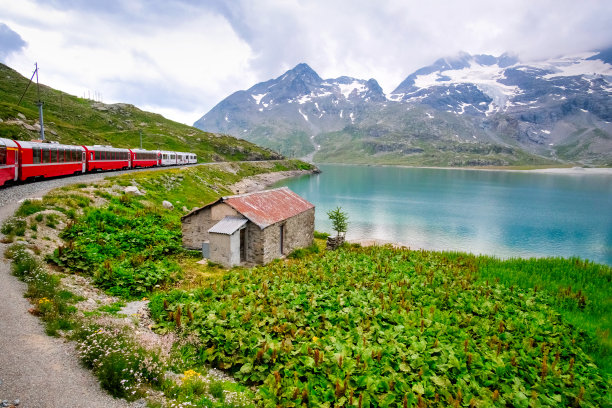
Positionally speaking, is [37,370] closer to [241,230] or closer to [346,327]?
[346,327]

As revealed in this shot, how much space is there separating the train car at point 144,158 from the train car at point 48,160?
51.9 feet

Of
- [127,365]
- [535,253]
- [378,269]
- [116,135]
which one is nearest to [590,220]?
[535,253]

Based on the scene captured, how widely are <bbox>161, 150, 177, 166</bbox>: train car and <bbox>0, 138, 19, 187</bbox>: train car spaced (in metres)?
43.5

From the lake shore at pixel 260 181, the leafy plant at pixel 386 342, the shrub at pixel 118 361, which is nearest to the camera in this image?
the shrub at pixel 118 361

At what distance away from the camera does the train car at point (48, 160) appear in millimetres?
28469

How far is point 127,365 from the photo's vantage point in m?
7.85

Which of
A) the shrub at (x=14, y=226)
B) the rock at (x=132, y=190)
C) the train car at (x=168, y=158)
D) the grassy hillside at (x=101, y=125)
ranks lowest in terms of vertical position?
the shrub at (x=14, y=226)

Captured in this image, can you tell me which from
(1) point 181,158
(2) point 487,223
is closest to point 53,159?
(1) point 181,158

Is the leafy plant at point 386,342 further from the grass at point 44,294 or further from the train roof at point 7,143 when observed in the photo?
the train roof at point 7,143

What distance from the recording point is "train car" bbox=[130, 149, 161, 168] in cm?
5659

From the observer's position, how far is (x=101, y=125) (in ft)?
391

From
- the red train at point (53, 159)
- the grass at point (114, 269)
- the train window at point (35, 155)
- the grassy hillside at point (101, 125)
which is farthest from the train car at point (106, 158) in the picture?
the grassy hillside at point (101, 125)

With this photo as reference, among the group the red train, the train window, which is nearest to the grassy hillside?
the red train

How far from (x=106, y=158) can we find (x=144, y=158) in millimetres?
14867
